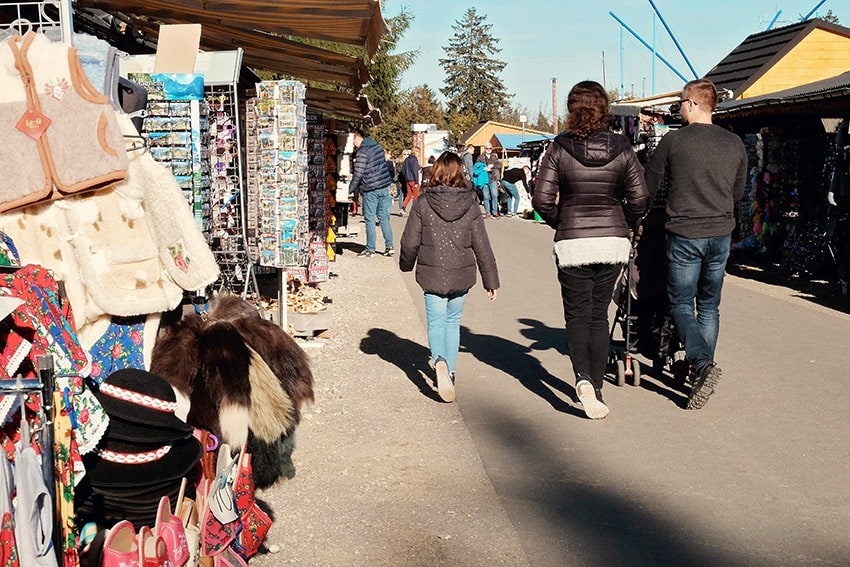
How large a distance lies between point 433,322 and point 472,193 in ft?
3.31

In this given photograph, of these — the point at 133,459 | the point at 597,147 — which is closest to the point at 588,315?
the point at 597,147

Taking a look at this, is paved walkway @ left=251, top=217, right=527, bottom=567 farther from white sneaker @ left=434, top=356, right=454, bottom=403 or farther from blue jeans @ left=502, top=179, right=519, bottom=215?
blue jeans @ left=502, top=179, right=519, bottom=215

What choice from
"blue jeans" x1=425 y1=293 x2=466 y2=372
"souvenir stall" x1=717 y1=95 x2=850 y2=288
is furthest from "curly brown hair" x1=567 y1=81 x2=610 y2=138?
"souvenir stall" x1=717 y1=95 x2=850 y2=288

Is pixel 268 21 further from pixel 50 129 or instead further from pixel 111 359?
pixel 111 359

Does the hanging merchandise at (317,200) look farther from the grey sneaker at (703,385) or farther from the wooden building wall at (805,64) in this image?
the wooden building wall at (805,64)

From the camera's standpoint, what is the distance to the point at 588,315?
21.7 ft

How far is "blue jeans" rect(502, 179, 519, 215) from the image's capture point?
1195 inches

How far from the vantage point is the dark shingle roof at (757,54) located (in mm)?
24906

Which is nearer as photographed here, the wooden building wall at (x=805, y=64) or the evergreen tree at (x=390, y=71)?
the wooden building wall at (x=805, y=64)

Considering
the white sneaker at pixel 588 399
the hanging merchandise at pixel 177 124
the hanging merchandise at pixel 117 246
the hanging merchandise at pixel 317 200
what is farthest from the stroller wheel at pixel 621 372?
the hanging merchandise at pixel 317 200

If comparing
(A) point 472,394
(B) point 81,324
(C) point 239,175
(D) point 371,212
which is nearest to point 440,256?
(A) point 472,394

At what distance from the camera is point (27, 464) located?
2.65 m

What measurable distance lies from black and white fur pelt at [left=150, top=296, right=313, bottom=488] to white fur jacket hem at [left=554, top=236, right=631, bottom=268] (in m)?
2.53

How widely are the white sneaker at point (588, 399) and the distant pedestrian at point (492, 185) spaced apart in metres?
22.7
